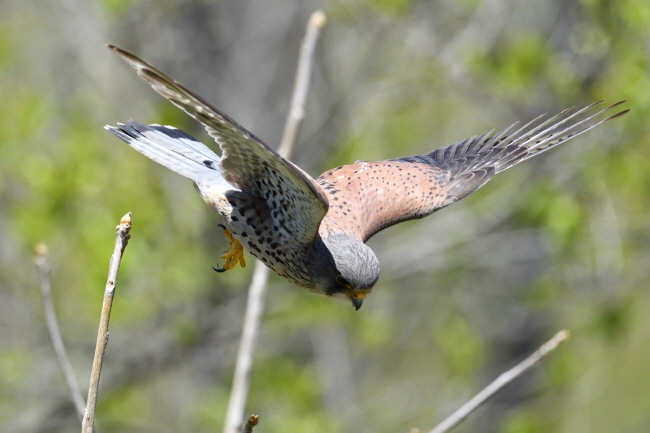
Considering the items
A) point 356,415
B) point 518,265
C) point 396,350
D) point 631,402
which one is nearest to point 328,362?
point 356,415

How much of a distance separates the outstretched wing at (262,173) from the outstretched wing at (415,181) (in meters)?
0.35

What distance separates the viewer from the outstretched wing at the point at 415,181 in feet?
11.8

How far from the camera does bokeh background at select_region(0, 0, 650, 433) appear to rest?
6.28 meters

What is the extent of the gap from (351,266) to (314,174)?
3.60m

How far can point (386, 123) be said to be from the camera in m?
7.43

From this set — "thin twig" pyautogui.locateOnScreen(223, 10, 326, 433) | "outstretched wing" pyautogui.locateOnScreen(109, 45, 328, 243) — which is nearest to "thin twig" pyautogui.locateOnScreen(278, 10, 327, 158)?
"thin twig" pyautogui.locateOnScreen(223, 10, 326, 433)

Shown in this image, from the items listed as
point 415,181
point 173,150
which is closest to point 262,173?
point 173,150

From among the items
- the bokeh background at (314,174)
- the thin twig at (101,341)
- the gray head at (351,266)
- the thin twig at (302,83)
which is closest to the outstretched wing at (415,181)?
the gray head at (351,266)

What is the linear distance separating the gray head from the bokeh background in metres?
2.68

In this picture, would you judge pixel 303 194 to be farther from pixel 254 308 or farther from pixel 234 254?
pixel 234 254

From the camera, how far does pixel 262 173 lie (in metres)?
2.98

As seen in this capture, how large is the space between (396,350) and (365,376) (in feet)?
1.86

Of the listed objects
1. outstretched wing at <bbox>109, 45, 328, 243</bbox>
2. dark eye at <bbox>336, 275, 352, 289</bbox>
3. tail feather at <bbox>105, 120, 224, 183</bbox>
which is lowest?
dark eye at <bbox>336, 275, 352, 289</bbox>

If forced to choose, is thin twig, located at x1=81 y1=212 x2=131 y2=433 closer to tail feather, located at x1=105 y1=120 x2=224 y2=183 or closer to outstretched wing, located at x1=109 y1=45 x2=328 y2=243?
outstretched wing, located at x1=109 y1=45 x2=328 y2=243
